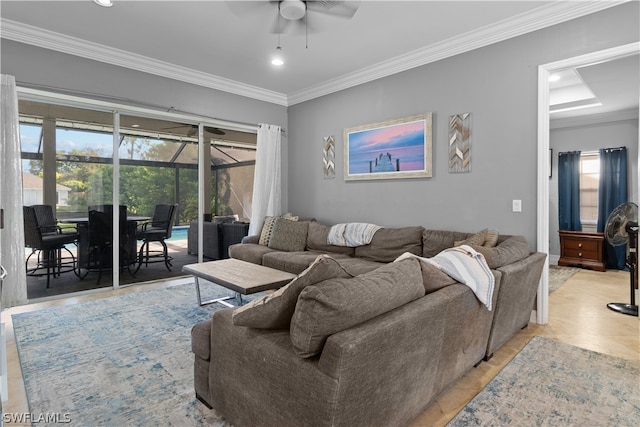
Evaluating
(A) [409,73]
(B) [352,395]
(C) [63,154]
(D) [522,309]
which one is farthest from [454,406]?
(C) [63,154]

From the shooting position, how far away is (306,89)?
521 centimetres

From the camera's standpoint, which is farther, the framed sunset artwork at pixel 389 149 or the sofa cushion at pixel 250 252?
the sofa cushion at pixel 250 252

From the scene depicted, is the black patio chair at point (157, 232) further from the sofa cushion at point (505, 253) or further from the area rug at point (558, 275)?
the area rug at point (558, 275)

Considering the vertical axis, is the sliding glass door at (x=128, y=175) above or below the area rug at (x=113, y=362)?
above

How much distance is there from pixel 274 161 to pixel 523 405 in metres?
4.41

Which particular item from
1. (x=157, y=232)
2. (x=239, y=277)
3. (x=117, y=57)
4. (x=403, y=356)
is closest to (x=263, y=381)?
(x=403, y=356)

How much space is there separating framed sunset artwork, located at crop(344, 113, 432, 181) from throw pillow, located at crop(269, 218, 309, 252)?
0.95 metres

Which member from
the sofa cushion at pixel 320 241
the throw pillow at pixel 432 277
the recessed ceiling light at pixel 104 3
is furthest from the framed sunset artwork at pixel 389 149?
the recessed ceiling light at pixel 104 3

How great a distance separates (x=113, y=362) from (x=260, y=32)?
309 cm

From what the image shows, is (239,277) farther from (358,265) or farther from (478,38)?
(478,38)

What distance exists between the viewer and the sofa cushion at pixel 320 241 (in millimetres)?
4336

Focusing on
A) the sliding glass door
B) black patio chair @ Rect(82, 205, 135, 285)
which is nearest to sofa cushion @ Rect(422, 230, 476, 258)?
the sliding glass door

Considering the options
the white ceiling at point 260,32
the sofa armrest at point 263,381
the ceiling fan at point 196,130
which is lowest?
the sofa armrest at point 263,381

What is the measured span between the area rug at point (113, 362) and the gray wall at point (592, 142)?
5.86m
